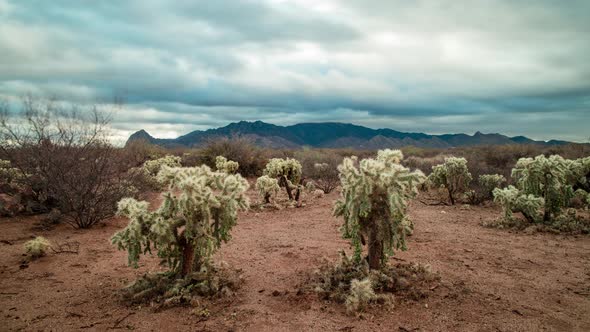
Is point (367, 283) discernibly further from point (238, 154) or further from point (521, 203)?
point (238, 154)

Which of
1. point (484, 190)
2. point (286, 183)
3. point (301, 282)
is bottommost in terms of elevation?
point (301, 282)

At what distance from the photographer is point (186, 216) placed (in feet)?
19.1

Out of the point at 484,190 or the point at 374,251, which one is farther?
the point at 484,190

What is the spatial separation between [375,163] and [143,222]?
3.83 meters

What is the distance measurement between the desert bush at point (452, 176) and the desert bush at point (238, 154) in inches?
549

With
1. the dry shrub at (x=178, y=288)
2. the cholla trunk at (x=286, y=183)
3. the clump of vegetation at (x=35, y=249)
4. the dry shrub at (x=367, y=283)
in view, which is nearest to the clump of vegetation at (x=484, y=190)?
the cholla trunk at (x=286, y=183)

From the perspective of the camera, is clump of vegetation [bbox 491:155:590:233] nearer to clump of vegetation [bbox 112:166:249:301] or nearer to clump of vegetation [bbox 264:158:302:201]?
clump of vegetation [bbox 264:158:302:201]

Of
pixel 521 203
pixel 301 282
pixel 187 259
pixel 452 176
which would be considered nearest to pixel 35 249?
pixel 187 259

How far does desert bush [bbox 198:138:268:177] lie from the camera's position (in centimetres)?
2689

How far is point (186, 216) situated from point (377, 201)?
3.07 m

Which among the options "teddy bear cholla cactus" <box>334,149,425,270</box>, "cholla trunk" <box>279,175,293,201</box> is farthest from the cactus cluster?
"cholla trunk" <box>279,175,293,201</box>

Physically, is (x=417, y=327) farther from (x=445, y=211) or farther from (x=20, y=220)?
(x=20, y=220)

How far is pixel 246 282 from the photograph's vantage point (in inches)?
273

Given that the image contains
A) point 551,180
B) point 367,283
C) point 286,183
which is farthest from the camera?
point 286,183
